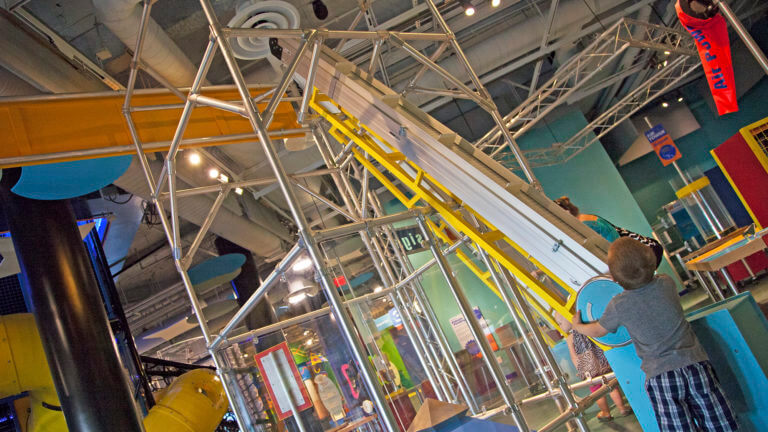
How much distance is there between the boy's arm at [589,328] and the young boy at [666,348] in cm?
15

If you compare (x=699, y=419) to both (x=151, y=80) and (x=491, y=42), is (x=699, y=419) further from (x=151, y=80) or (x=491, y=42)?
(x=491, y=42)

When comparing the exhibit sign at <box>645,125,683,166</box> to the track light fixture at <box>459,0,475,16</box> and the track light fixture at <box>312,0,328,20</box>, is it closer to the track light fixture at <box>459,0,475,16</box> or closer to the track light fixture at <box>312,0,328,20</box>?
the track light fixture at <box>459,0,475,16</box>

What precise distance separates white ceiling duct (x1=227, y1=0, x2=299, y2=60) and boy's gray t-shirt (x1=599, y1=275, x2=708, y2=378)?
11.3ft

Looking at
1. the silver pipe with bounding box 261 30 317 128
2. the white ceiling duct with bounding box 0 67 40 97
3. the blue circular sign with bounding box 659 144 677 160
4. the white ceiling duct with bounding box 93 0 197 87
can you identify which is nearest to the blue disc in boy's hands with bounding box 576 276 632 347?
the silver pipe with bounding box 261 30 317 128

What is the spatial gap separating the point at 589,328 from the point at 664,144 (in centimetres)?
1544

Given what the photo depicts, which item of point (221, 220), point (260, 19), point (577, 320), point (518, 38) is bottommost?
point (577, 320)

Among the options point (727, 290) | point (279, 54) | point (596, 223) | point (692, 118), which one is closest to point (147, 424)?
point (279, 54)

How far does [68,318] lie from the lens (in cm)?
458

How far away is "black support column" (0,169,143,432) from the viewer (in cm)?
441

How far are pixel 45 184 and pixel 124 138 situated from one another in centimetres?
83

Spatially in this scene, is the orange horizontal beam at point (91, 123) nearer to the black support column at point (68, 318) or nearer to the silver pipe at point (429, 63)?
the black support column at point (68, 318)

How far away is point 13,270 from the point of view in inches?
A: 237

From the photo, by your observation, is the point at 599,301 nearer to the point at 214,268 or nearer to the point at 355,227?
the point at 355,227

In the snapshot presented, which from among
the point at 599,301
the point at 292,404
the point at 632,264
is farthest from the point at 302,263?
the point at 632,264
